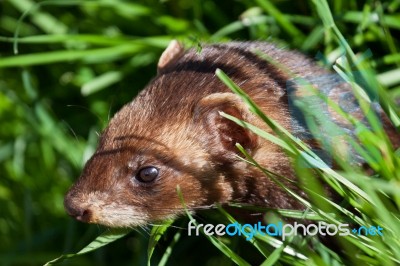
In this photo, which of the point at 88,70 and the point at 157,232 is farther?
the point at 88,70

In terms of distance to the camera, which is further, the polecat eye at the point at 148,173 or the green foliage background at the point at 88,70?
the green foliage background at the point at 88,70

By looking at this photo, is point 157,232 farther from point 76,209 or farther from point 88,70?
point 88,70

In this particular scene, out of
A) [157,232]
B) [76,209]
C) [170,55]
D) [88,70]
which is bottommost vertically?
[157,232]

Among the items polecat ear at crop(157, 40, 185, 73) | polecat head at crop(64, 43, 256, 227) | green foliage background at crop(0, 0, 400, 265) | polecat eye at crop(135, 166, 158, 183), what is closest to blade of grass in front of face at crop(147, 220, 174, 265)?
polecat head at crop(64, 43, 256, 227)

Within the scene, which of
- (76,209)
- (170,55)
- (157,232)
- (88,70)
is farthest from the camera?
(88,70)

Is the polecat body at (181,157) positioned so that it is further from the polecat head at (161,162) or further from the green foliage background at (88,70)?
the green foliage background at (88,70)

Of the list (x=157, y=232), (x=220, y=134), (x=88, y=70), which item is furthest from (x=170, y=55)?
(x=88, y=70)

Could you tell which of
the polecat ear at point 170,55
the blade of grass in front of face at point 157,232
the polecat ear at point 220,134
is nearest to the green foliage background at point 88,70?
the polecat ear at point 170,55
